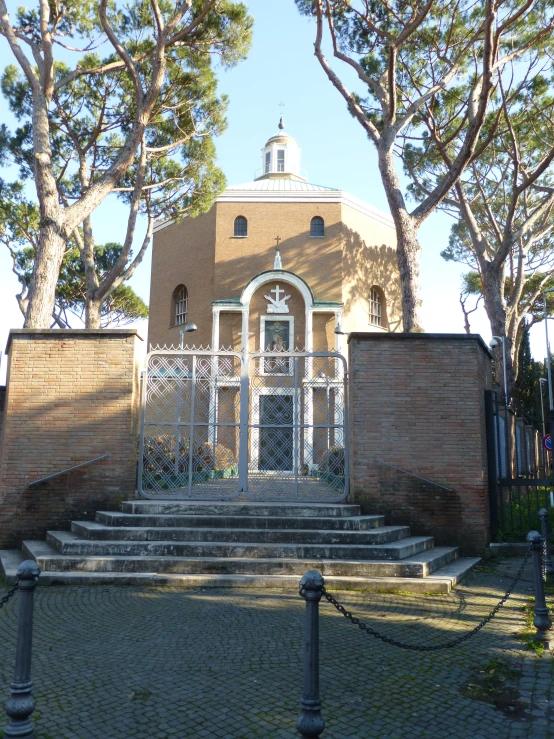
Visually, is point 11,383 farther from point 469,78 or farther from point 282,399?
point 469,78

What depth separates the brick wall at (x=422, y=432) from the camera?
7984 millimetres

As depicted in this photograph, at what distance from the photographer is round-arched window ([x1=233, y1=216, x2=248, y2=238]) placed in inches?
901

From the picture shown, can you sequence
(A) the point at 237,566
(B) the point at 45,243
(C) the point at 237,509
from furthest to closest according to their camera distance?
(B) the point at 45,243 → (C) the point at 237,509 → (A) the point at 237,566

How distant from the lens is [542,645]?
14.9 feet

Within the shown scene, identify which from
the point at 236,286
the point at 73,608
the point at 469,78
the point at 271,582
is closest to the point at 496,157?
the point at 469,78

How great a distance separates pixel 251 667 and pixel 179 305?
68.5 feet

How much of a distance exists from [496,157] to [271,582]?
16.2 metres

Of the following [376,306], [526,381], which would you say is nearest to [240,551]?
[376,306]

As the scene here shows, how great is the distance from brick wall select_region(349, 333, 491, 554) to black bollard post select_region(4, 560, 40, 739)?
5.47 metres

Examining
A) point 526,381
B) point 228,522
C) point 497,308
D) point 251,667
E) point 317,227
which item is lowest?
point 251,667

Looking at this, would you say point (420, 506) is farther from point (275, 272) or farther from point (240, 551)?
point (275, 272)

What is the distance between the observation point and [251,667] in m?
4.05

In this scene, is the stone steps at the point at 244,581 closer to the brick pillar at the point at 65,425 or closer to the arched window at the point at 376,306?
the brick pillar at the point at 65,425

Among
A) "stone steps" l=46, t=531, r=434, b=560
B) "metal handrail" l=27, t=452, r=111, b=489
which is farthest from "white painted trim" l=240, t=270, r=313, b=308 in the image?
"stone steps" l=46, t=531, r=434, b=560
